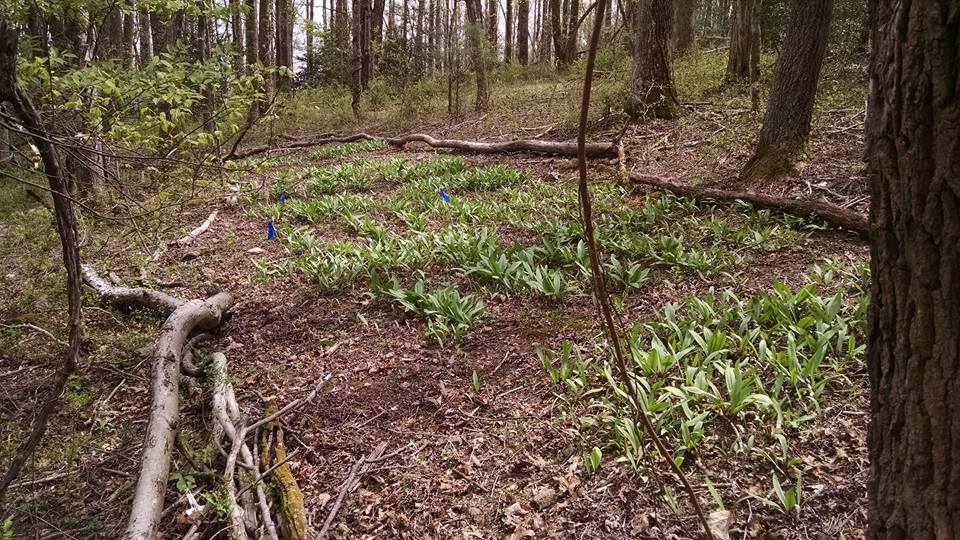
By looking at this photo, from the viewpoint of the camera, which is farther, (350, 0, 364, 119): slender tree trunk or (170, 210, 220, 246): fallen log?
(350, 0, 364, 119): slender tree trunk

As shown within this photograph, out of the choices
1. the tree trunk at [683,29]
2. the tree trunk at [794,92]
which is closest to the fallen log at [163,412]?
the tree trunk at [794,92]

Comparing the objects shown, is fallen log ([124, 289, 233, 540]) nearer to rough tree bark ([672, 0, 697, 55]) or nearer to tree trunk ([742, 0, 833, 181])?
tree trunk ([742, 0, 833, 181])

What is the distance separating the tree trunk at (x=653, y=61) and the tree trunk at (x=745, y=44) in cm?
173

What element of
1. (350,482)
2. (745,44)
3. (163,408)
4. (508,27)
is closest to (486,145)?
(745,44)

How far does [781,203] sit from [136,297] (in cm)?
610

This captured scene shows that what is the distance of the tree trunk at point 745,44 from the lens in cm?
950

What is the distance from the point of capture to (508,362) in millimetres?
3789

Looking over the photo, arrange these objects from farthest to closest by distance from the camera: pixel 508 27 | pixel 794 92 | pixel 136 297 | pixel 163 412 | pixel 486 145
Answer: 1. pixel 508 27
2. pixel 486 145
3. pixel 794 92
4. pixel 136 297
5. pixel 163 412

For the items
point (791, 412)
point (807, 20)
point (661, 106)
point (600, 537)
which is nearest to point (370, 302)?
point (600, 537)

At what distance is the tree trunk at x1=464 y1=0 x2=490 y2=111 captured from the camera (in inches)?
539

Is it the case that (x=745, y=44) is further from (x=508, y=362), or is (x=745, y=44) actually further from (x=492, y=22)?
(x=492, y=22)

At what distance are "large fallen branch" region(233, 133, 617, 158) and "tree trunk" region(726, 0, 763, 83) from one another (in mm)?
3531

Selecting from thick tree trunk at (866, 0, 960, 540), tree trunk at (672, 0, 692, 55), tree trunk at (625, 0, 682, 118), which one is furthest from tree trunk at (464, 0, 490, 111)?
thick tree trunk at (866, 0, 960, 540)

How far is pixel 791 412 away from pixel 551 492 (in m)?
1.26
